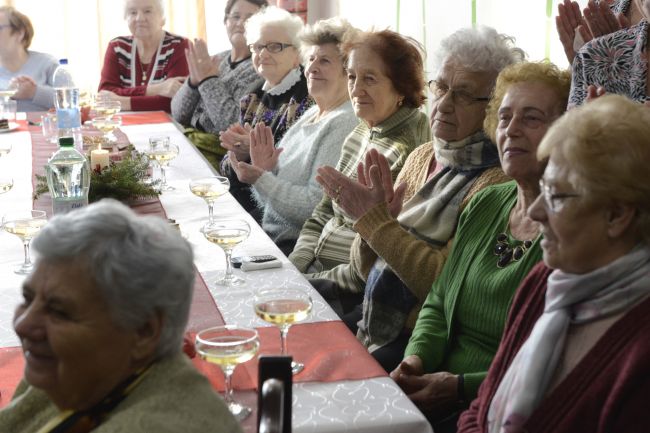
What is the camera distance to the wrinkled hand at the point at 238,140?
12.1 ft

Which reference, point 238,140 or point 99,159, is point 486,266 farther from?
point 238,140

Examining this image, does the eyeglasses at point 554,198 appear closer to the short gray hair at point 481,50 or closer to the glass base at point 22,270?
the short gray hair at point 481,50

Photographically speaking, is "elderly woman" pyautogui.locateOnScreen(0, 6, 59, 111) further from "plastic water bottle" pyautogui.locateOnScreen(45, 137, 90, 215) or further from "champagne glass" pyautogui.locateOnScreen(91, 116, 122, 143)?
"plastic water bottle" pyautogui.locateOnScreen(45, 137, 90, 215)

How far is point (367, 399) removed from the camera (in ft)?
4.82

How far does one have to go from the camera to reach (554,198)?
1417mm

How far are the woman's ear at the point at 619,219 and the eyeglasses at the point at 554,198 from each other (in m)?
0.06

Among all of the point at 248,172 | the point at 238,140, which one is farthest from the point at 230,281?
the point at 238,140

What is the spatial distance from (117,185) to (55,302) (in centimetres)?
165

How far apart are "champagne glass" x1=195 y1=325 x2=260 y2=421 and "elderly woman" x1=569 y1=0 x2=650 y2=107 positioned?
1.01 m

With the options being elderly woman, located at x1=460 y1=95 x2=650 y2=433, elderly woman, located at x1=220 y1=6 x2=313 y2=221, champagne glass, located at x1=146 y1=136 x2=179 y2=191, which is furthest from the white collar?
elderly woman, located at x1=460 y1=95 x2=650 y2=433

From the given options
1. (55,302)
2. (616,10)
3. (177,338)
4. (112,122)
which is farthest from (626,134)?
(112,122)

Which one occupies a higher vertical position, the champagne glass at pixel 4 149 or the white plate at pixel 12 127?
the champagne glass at pixel 4 149

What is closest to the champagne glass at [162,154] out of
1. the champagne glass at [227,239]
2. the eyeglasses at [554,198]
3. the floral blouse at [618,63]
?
the champagne glass at [227,239]

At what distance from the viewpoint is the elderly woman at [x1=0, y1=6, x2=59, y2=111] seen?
16.3ft
